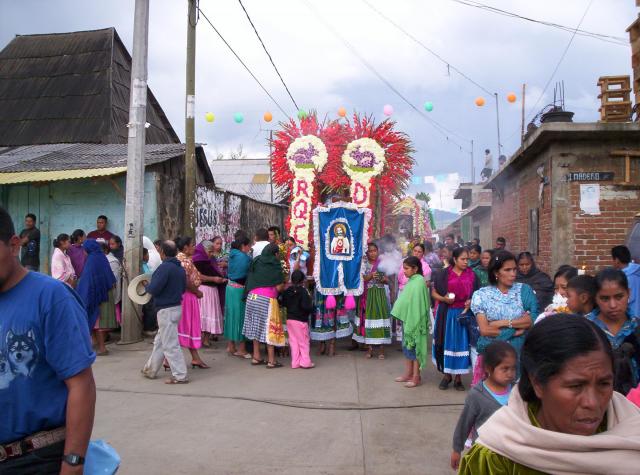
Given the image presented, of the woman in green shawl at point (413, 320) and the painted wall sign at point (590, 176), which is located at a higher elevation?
the painted wall sign at point (590, 176)

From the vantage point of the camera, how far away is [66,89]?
18672 mm

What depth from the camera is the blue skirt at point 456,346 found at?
7.09 metres

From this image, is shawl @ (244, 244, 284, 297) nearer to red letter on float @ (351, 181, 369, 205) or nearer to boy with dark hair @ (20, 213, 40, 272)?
red letter on float @ (351, 181, 369, 205)

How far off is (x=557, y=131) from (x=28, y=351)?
961 centimetres

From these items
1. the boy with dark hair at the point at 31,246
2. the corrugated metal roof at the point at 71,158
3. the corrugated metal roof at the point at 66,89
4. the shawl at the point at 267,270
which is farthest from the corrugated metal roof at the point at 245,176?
the shawl at the point at 267,270

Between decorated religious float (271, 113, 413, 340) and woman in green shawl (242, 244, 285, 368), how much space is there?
1.16 m

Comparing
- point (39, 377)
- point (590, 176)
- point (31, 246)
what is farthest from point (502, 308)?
point (31, 246)

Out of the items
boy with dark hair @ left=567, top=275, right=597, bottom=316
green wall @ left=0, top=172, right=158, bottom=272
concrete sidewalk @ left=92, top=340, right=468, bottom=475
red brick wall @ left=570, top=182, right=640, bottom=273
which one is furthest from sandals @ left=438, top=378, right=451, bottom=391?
green wall @ left=0, top=172, right=158, bottom=272

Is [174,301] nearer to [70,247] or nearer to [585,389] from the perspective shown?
[70,247]

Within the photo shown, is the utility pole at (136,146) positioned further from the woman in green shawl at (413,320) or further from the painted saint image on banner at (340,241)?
the woman in green shawl at (413,320)

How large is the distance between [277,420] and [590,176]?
7.45m

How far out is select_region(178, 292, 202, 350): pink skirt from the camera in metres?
8.33

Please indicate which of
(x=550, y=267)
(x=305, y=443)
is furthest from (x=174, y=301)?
(x=550, y=267)

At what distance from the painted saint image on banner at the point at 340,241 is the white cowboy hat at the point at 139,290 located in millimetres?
2952
